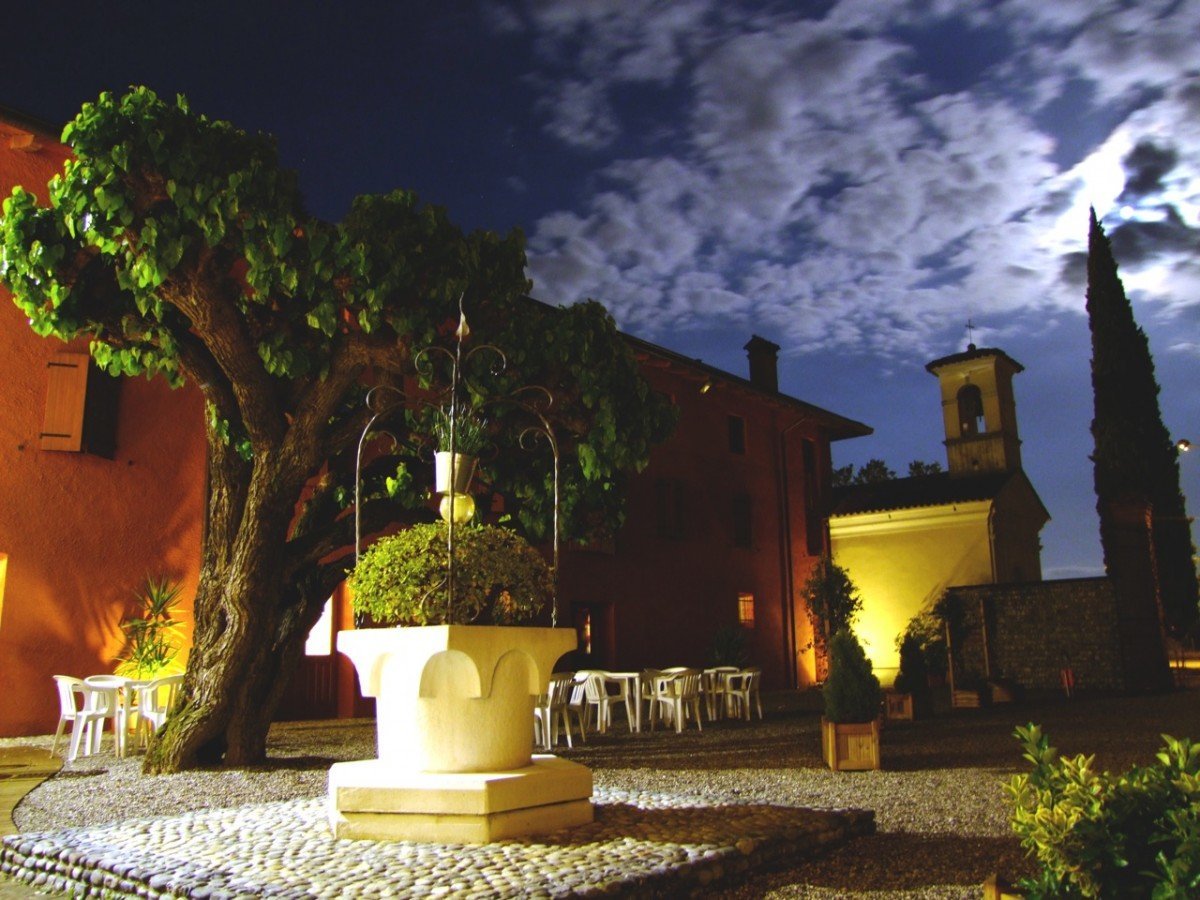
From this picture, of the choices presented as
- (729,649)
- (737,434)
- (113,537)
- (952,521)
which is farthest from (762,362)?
(113,537)

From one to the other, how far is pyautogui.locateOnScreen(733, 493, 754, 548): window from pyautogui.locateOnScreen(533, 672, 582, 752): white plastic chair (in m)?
12.0

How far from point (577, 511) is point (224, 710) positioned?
3836 millimetres

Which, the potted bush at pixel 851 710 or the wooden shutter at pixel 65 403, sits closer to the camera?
the potted bush at pixel 851 710

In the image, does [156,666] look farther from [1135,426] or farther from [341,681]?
[1135,426]

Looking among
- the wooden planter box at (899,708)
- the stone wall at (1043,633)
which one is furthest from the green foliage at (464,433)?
the stone wall at (1043,633)

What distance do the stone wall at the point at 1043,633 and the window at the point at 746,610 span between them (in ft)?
15.4

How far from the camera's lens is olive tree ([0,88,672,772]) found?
7.56 metres

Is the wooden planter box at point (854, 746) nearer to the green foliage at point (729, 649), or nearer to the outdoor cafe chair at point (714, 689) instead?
the outdoor cafe chair at point (714, 689)

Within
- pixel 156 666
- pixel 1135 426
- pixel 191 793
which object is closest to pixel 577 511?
pixel 191 793

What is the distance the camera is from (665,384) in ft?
71.6

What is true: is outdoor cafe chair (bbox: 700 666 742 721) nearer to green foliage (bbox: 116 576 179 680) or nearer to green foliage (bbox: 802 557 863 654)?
green foliage (bbox: 802 557 863 654)

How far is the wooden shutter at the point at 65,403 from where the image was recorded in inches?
495

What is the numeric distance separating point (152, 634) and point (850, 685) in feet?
29.7

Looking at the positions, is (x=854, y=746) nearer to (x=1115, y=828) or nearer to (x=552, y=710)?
(x=552, y=710)
